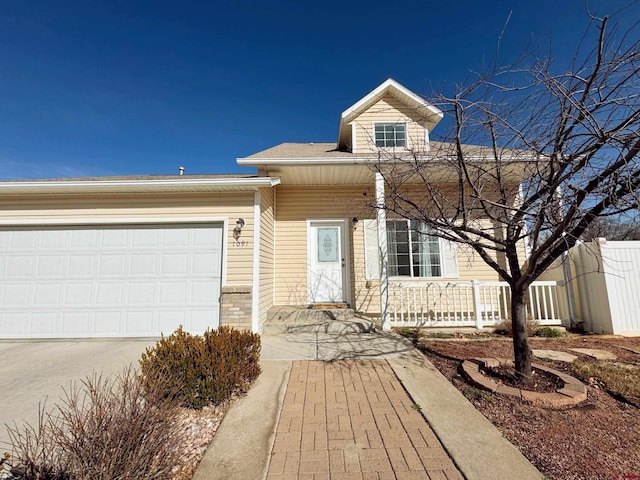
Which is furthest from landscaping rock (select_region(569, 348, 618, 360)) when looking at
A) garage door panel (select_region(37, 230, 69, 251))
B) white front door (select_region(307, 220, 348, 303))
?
garage door panel (select_region(37, 230, 69, 251))

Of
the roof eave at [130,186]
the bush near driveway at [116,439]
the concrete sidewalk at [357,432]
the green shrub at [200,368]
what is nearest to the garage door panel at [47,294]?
the roof eave at [130,186]

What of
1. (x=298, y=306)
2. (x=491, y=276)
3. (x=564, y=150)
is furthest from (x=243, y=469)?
(x=491, y=276)

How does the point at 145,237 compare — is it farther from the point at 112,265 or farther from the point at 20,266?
the point at 20,266

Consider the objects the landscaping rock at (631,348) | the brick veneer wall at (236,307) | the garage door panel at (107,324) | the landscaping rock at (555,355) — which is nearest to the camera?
the landscaping rock at (555,355)

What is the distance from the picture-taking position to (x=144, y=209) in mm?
5840

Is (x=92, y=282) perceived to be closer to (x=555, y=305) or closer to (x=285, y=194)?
(x=285, y=194)

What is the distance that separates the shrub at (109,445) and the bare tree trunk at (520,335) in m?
3.61

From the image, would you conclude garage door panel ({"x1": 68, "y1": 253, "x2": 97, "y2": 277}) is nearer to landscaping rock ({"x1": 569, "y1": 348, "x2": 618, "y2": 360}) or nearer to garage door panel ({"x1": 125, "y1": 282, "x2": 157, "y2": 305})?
garage door panel ({"x1": 125, "y1": 282, "x2": 157, "y2": 305})

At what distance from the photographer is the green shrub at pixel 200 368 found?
2.87m

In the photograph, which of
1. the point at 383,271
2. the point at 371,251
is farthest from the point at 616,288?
the point at 371,251

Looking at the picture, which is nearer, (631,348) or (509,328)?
(631,348)

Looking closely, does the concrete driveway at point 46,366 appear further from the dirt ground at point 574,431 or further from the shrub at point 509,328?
the shrub at point 509,328

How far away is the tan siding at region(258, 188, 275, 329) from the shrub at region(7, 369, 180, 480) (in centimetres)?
386

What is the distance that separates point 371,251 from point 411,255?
3.72 feet
